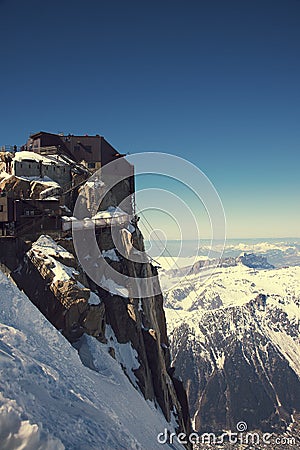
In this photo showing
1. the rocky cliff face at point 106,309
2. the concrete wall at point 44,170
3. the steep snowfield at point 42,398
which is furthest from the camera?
the concrete wall at point 44,170

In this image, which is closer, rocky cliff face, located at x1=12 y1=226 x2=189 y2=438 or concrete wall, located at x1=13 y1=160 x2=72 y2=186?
rocky cliff face, located at x1=12 y1=226 x2=189 y2=438

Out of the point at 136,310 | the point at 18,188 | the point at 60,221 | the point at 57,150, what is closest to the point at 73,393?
the point at 60,221

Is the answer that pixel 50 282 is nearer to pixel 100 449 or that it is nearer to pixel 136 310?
pixel 136 310

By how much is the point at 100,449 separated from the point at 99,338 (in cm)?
2091

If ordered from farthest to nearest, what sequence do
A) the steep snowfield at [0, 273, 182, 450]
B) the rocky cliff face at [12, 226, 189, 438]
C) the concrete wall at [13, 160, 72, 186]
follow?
the concrete wall at [13, 160, 72, 186] → the rocky cliff face at [12, 226, 189, 438] → the steep snowfield at [0, 273, 182, 450]

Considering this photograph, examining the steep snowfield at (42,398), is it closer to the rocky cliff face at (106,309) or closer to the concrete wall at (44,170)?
the rocky cliff face at (106,309)

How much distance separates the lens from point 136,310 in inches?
1679

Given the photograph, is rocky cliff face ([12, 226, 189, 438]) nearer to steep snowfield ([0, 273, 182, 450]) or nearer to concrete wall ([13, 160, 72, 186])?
steep snowfield ([0, 273, 182, 450])

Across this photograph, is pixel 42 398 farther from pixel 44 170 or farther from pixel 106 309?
pixel 44 170

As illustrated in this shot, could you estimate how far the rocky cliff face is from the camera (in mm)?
28391

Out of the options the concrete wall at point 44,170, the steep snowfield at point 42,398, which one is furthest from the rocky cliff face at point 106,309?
the concrete wall at point 44,170

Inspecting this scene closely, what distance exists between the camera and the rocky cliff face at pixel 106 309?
93.1ft

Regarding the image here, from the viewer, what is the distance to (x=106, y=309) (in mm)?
39031

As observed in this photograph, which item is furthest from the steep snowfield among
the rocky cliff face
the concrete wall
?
the concrete wall
